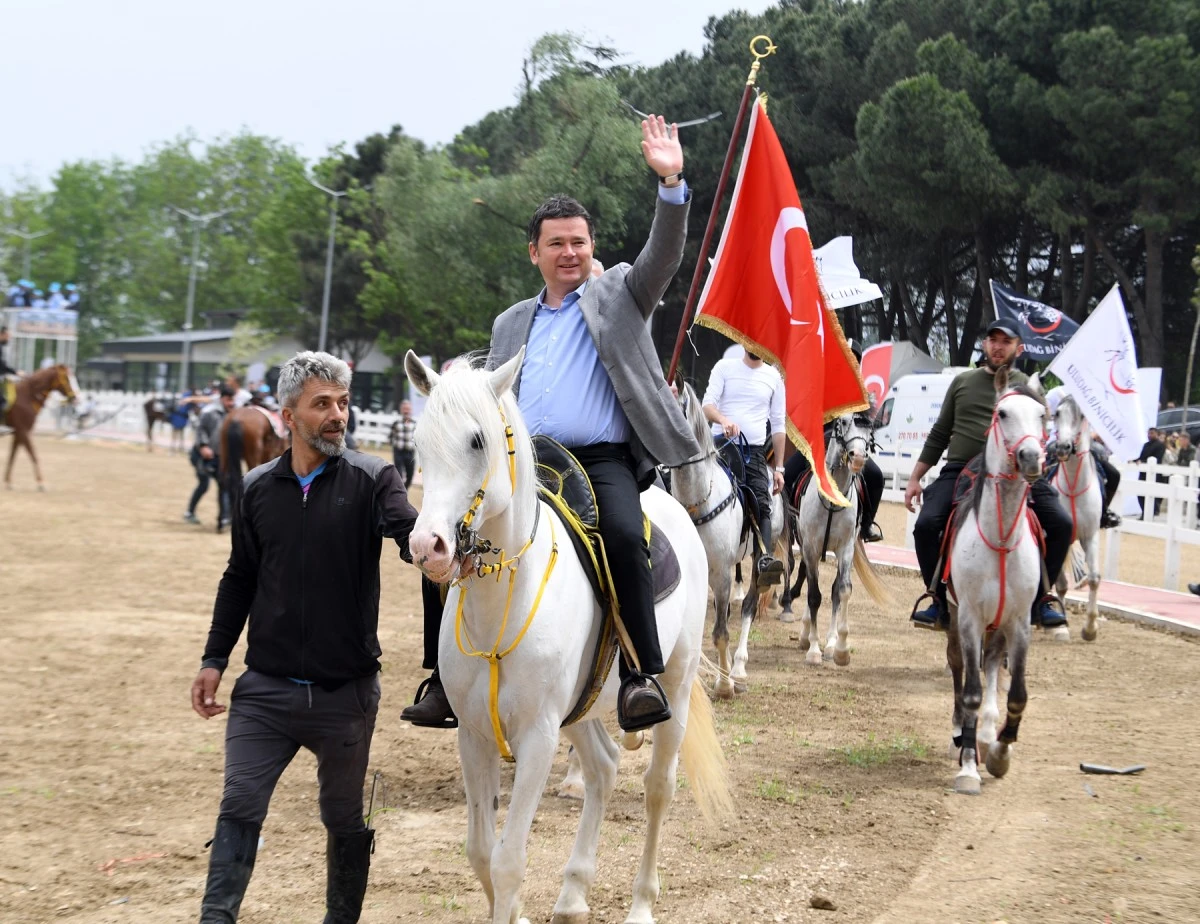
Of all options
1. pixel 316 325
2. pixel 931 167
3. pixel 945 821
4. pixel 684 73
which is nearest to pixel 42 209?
pixel 316 325

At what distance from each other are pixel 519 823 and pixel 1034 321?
24.3 m

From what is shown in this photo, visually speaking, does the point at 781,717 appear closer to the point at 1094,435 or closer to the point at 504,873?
the point at 504,873

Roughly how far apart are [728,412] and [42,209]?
9841 cm

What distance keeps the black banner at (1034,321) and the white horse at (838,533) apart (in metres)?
15.6

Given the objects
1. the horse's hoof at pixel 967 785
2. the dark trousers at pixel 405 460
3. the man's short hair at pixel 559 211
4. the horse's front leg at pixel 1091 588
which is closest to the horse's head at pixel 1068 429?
the horse's front leg at pixel 1091 588

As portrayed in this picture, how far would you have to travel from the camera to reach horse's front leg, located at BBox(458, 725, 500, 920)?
4227 millimetres

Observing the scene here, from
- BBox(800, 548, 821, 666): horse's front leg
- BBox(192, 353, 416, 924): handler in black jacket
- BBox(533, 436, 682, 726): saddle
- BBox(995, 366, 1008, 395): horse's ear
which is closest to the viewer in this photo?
BBox(192, 353, 416, 924): handler in black jacket

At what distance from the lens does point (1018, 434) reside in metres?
6.84

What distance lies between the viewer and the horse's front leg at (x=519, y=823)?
13.0 ft

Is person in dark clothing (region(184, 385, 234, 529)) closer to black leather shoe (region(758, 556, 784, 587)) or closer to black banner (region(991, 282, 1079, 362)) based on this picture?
black leather shoe (region(758, 556, 784, 587))

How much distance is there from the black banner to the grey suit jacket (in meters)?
22.3

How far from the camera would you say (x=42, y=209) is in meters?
96.2

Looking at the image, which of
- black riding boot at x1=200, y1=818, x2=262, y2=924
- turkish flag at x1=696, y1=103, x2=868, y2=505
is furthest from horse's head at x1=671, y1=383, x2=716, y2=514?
black riding boot at x1=200, y1=818, x2=262, y2=924

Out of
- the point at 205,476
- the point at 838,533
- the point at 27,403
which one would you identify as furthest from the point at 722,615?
the point at 27,403
